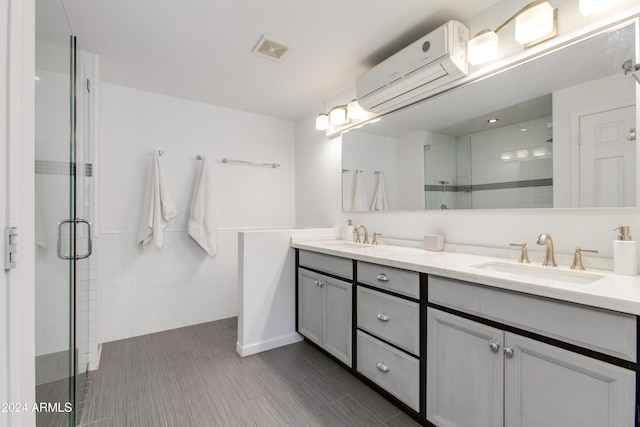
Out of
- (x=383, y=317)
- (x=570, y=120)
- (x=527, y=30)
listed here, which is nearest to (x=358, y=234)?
(x=383, y=317)

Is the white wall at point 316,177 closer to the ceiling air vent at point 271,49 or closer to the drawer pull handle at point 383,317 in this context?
the ceiling air vent at point 271,49

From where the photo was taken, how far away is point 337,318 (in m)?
2.04

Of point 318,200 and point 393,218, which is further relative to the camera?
point 318,200

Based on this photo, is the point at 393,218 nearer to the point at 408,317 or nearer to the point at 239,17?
the point at 408,317

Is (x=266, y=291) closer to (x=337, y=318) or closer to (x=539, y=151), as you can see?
(x=337, y=318)

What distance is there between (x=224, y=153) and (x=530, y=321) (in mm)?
2972

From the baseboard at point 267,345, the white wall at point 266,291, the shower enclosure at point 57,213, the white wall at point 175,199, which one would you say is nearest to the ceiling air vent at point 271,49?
the shower enclosure at point 57,213

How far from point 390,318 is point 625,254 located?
3.42 ft

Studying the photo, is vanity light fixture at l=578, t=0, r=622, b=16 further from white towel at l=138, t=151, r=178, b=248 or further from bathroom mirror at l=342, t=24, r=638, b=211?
white towel at l=138, t=151, r=178, b=248

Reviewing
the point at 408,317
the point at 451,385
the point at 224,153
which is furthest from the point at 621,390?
the point at 224,153

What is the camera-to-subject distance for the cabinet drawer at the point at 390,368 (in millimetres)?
1494

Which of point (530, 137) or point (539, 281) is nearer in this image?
point (539, 281)

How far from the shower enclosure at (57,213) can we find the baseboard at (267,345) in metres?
0.98

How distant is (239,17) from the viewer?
180 centimetres
